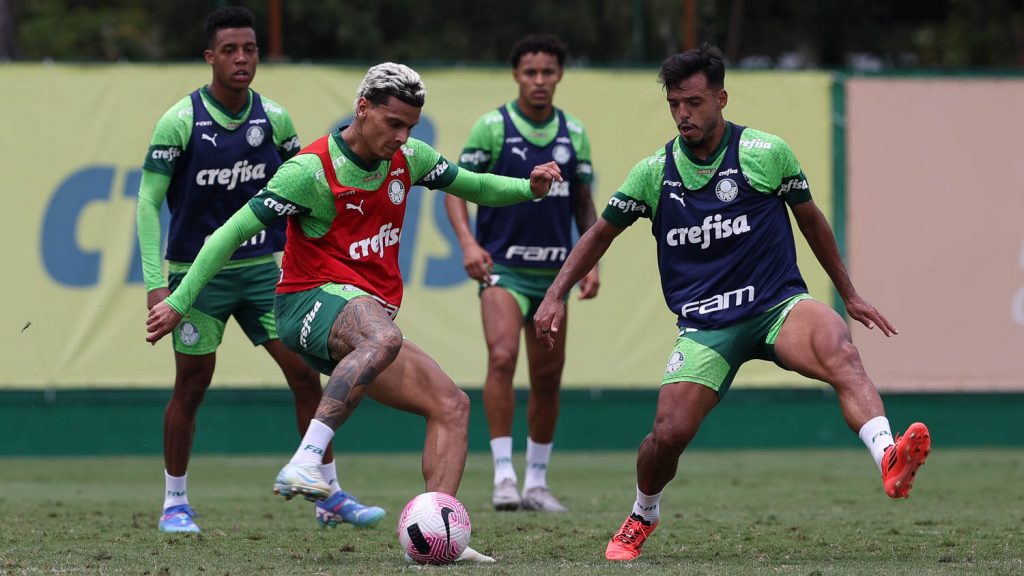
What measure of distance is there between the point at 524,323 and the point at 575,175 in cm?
101

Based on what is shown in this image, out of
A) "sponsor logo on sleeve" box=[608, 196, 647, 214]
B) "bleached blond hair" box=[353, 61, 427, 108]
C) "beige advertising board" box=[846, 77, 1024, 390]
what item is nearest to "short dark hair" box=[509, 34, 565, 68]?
"sponsor logo on sleeve" box=[608, 196, 647, 214]

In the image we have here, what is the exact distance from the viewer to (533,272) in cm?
989

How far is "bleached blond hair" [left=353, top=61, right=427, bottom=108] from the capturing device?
6.80m

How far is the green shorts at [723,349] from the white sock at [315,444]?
5.31 ft

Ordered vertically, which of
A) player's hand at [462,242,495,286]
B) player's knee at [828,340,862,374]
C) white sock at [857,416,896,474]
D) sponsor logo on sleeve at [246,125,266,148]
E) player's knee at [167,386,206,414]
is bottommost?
player's knee at [167,386,206,414]

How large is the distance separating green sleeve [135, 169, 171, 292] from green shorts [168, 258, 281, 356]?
340 millimetres

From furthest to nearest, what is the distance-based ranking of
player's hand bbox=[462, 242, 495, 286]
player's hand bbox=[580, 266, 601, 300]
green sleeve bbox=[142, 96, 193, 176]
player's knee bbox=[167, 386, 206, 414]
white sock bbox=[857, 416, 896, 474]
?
player's hand bbox=[580, 266, 601, 300] < player's hand bbox=[462, 242, 495, 286] < player's knee bbox=[167, 386, 206, 414] < green sleeve bbox=[142, 96, 193, 176] < white sock bbox=[857, 416, 896, 474]

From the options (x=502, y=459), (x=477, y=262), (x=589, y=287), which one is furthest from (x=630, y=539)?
(x=589, y=287)

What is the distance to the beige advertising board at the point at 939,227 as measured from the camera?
14164mm

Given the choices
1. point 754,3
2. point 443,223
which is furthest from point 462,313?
point 754,3

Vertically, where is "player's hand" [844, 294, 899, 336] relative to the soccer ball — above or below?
above

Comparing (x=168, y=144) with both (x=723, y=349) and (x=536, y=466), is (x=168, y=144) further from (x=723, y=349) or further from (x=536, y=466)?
(x=723, y=349)

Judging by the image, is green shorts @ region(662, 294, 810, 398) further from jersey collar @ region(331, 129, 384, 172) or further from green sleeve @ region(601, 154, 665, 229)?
jersey collar @ region(331, 129, 384, 172)

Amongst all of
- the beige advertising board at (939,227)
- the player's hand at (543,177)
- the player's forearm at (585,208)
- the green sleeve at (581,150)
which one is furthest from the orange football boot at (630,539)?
the beige advertising board at (939,227)
